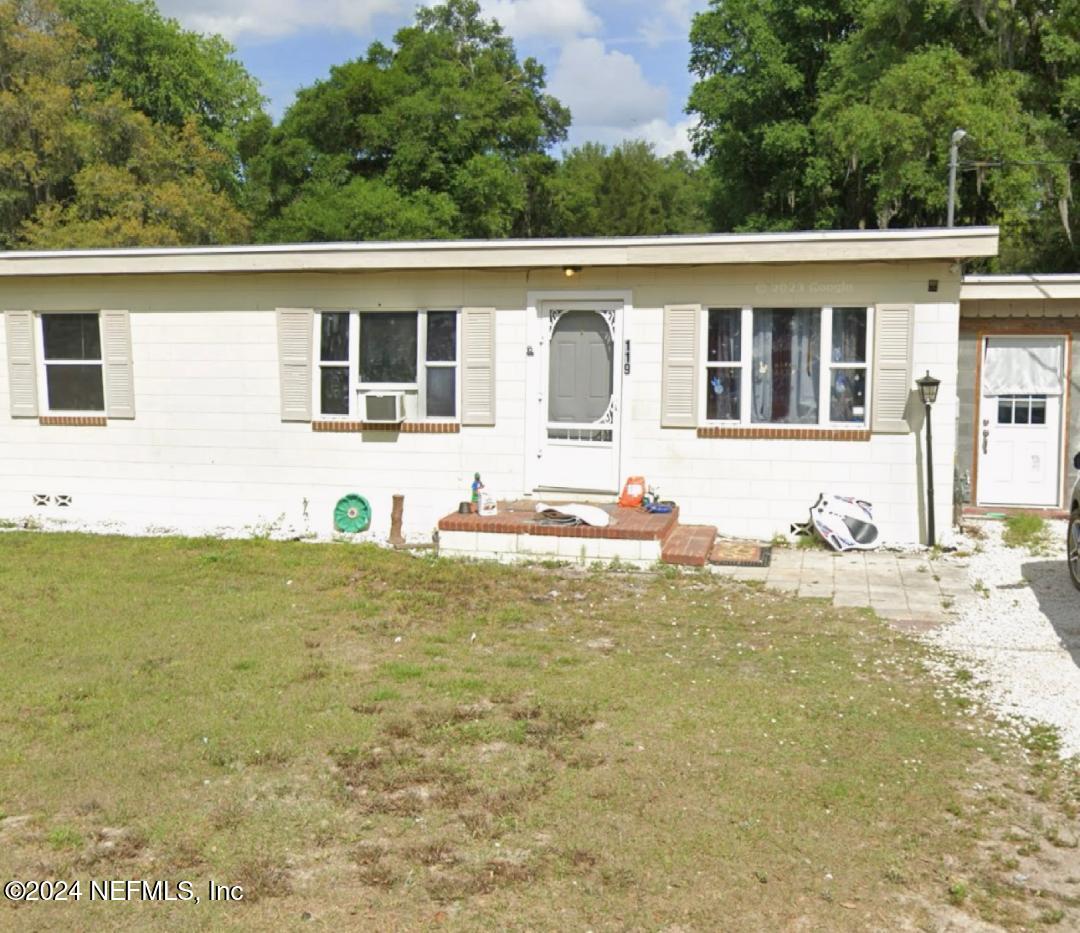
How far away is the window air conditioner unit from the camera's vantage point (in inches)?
422

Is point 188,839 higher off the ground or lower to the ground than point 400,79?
lower

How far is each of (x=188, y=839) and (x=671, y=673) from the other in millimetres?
2921

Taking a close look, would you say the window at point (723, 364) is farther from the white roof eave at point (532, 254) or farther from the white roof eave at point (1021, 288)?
the white roof eave at point (1021, 288)

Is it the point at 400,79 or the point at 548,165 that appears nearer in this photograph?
the point at 400,79

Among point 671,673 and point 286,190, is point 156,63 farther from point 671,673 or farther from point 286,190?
point 671,673

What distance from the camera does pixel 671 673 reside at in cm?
597

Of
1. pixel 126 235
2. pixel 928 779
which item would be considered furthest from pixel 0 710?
pixel 126 235

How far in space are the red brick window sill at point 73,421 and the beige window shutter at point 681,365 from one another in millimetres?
6078

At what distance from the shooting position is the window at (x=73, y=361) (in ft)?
38.1

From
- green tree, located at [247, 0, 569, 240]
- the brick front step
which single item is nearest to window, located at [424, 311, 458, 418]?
the brick front step

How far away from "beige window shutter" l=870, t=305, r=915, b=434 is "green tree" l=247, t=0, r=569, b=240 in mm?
24406

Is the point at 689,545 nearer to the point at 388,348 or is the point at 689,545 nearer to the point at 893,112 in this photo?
the point at 388,348

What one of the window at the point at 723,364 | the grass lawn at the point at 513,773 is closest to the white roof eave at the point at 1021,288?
the window at the point at 723,364

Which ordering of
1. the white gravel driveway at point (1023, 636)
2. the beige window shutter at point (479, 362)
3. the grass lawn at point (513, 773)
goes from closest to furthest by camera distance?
the grass lawn at point (513, 773) → the white gravel driveway at point (1023, 636) → the beige window shutter at point (479, 362)
